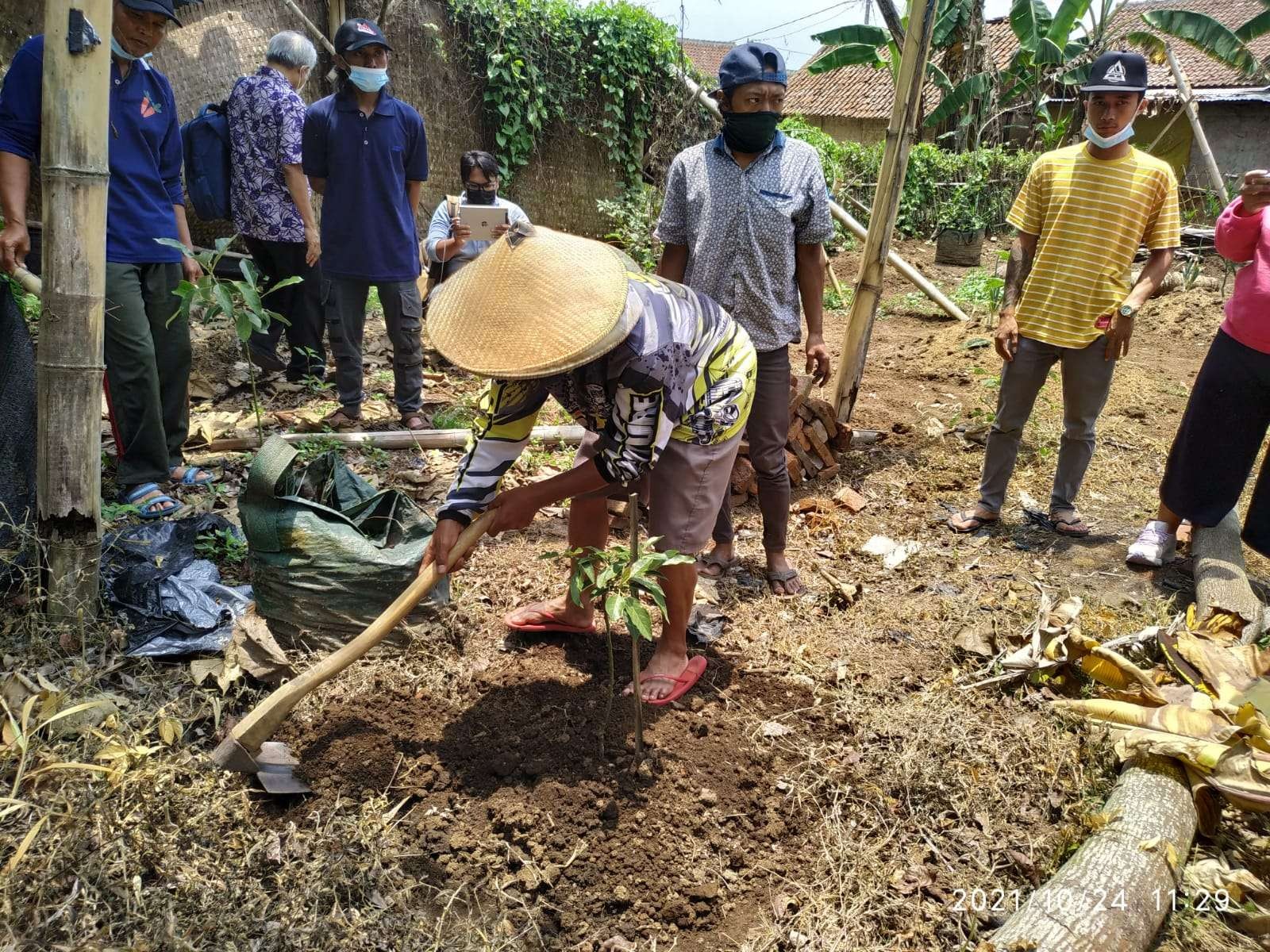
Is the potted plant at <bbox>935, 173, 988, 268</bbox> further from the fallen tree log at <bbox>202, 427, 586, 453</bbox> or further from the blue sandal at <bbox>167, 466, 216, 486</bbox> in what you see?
the blue sandal at <bbox>167, 466, 216, 486</bbox>

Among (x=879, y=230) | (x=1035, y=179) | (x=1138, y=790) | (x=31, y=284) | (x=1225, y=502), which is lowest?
(x=1138, y=790)

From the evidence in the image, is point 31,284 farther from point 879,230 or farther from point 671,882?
point 879,230

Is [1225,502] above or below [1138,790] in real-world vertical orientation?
above

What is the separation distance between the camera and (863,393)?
6.30 m

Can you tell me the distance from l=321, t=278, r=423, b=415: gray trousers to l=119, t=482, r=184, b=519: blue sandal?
1275 millimetres

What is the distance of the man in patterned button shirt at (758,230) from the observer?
3109 millimetres

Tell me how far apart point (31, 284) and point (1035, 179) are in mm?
4285

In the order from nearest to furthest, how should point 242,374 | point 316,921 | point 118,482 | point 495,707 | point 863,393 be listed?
point 316,921 → point 495,707 → point 118,482 → point 242,374 → point 863,393

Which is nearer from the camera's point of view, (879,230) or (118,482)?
(118,482)

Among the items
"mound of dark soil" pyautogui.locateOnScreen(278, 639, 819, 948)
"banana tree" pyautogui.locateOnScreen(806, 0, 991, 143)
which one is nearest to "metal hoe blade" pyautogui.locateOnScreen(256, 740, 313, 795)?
"mound of dark soil" pyautogui.locateOnScreen(278, 639, 819, 948)

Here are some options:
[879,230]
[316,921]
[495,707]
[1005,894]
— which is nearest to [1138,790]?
[1005,894]

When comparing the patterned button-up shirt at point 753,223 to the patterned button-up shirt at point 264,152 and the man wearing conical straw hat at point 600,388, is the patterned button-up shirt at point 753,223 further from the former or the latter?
the patterned button-up shirt at point 264,152

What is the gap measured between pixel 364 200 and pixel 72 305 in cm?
214

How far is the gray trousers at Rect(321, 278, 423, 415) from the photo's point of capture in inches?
176
